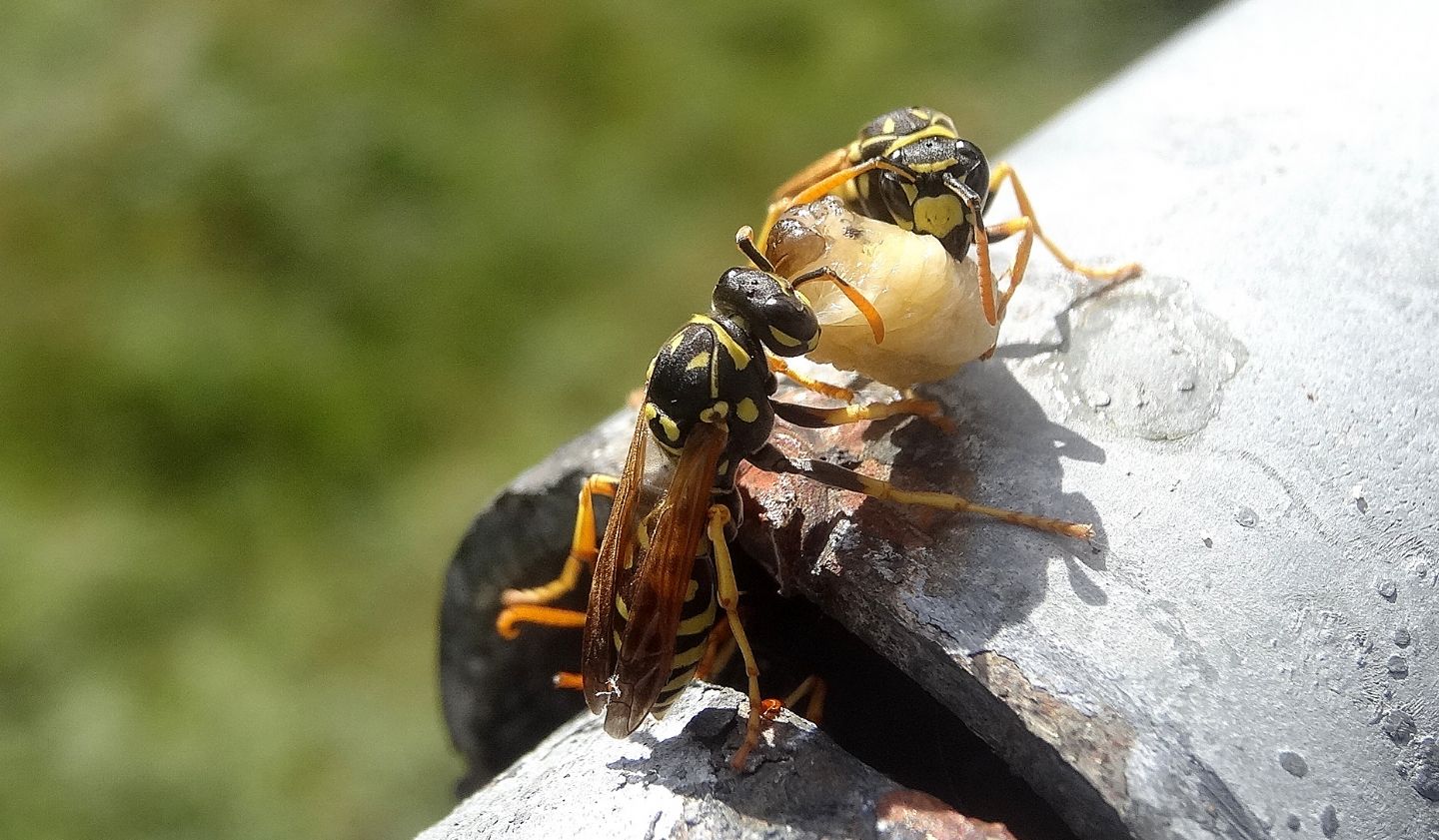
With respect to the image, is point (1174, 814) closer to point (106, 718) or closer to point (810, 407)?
point (810, 407)

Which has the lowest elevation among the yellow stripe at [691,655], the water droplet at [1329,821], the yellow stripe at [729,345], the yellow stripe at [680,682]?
the water droplet at [1329,821]

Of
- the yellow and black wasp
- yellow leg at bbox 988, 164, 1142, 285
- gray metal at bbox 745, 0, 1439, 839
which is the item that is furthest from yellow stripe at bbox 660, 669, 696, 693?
yellow leg at bbox 988, 164, 1142, 285

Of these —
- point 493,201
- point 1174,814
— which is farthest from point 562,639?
point 493,201

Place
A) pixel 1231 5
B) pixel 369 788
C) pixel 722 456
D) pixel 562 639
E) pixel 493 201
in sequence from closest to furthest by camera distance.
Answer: pixel 722 456
pixel 562 639
pixel 1231 5
pixel 369 788
pixel 493 201

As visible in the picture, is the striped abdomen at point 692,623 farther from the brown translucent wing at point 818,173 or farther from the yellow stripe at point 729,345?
the brown translucent wing at point 818,173

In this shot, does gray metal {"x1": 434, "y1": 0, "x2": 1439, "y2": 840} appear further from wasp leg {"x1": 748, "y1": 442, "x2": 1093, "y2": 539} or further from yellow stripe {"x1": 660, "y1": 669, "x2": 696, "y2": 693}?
yellow stripe {"x1": 660, "y1": 669, "x2": 696, "y2": 693}

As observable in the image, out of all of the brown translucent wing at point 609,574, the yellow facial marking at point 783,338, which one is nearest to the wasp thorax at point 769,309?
the yellow facial marking at point 783,338

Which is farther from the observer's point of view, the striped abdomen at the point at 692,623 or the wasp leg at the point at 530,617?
the wasp leg at the point at 530,617
